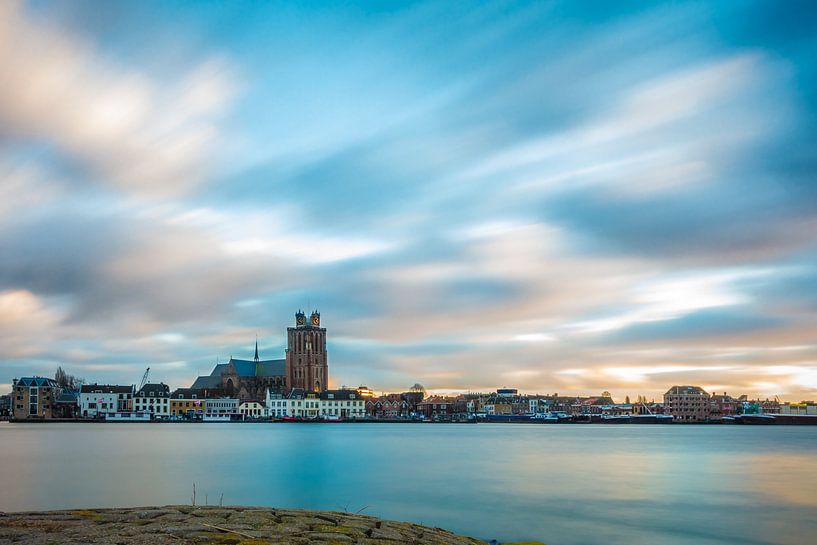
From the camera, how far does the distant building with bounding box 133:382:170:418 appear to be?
18088 centimetres

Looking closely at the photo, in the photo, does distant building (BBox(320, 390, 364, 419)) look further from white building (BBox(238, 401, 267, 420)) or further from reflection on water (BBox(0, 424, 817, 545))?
reflection on water (BBox(0, 424, 817, 545))

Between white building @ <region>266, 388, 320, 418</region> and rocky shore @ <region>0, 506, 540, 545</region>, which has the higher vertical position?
rocky shore @ <region>0, 506, 540, 545</region>

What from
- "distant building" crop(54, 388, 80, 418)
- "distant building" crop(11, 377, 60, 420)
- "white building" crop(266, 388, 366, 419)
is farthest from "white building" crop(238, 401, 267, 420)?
"distant building" crop(11, 377, 60, 420)

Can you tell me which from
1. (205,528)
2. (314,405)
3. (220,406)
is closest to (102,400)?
(220,406)

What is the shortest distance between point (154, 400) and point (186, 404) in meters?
9.09

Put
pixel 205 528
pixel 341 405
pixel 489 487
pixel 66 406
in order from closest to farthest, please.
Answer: pixel 205 528
pixel 489 487
pixel 66 406
pixel 341 405

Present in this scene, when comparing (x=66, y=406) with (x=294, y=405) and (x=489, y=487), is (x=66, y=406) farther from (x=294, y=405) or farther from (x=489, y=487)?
(x=489, y=487)

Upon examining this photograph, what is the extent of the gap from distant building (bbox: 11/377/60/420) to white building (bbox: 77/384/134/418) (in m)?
8.07

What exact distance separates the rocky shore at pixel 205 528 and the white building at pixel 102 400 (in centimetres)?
17750

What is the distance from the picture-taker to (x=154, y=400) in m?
184

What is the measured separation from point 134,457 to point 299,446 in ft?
74.4

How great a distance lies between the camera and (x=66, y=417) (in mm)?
171625

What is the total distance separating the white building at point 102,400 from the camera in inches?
6939

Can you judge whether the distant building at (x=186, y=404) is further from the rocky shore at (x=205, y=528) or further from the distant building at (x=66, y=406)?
the rocky shore at (x=205, y=528)
